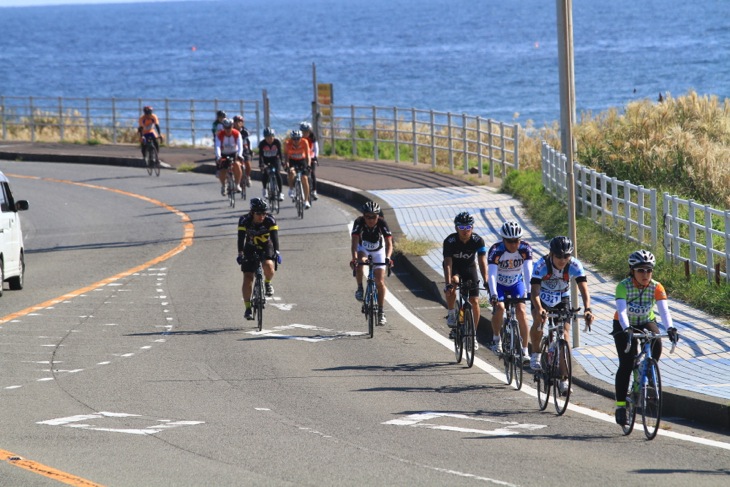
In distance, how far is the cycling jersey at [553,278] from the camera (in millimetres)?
12344

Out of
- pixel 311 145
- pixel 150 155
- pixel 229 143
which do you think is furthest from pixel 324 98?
pixel 311 145

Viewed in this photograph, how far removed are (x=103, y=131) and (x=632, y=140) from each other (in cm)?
2724

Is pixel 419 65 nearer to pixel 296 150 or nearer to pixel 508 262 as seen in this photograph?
pixel 296 150

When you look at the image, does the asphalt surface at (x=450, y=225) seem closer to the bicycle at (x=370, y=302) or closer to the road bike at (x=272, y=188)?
the bicycle at (x=370, y=302)

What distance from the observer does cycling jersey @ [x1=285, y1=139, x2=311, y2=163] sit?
27250 mm

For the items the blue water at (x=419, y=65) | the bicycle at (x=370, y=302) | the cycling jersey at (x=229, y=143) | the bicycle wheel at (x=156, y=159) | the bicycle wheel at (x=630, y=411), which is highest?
the blue water at (x=419, y=65)

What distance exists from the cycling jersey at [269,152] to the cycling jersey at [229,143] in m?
1.96

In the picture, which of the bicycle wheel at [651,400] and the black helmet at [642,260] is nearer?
the bicycle wheel at [651,400]

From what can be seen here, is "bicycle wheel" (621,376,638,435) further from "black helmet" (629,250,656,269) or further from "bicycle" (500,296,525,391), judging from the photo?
"bicycle" (500,296,525,391)

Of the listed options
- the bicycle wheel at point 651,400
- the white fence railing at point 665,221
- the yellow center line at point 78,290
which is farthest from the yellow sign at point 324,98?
the bicycle wheel at point 651,400

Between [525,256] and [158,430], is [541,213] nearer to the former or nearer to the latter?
[525,256]

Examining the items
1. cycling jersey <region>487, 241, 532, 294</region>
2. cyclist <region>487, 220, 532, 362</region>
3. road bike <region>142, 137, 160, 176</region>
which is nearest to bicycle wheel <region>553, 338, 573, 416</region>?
cyclist <region>487, 220, 532, 362</region>

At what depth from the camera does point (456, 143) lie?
39.2 m

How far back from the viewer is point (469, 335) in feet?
46.4
